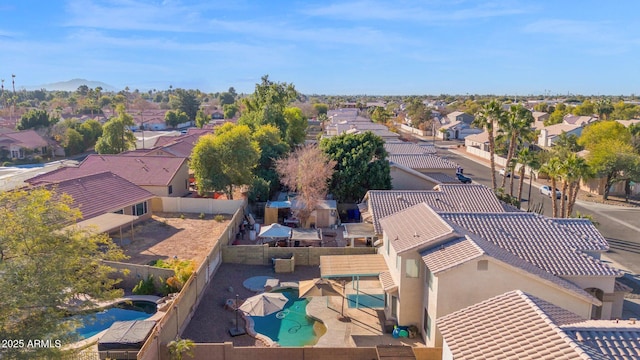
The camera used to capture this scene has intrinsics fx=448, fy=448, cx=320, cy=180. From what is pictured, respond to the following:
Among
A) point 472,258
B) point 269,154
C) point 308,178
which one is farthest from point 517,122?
point 472,258

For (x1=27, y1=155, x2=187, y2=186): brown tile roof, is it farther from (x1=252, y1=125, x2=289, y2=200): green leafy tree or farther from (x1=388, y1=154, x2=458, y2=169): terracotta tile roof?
(x1=388, y1=154, x2=458, y2=169): terracotta tile roof

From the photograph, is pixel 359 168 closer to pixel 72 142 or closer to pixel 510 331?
pixel 510 331

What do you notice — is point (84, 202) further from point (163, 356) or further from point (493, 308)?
point (493, 308)

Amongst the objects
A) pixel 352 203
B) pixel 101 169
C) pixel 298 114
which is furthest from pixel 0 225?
pixel 298 114

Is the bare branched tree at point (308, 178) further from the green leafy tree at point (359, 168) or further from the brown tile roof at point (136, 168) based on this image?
the brown tile roof at point (136, 168)

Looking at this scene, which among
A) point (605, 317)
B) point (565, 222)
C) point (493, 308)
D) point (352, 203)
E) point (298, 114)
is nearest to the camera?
point (493, 308)

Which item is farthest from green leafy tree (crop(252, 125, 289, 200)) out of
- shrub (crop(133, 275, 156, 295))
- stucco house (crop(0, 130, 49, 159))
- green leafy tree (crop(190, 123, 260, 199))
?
stucco house (crop(0, 130, 49, 159))

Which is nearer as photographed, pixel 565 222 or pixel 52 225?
pixel 52 225

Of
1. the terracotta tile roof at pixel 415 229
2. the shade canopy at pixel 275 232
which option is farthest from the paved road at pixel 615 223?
A: the shade canopy at pixel 275 232
